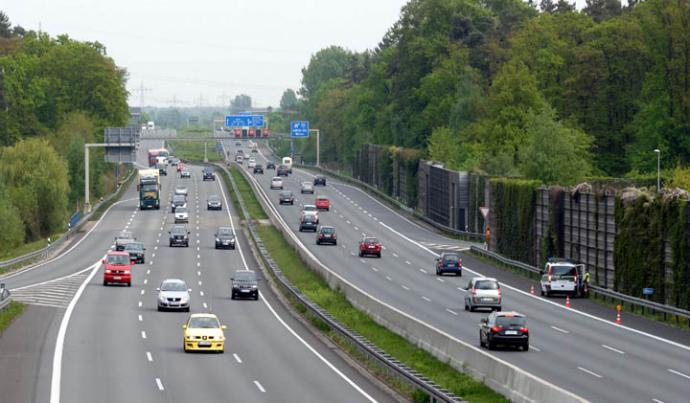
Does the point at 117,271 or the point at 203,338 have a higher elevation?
the point at 203,338

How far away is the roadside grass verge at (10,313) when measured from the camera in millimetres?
51475

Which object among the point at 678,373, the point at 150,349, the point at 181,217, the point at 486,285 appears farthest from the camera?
the point at 181,217

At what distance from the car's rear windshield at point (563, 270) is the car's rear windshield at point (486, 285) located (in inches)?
349

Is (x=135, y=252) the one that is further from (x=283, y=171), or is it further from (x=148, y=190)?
(x=283, y=171)

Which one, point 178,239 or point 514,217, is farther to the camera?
point 178,239

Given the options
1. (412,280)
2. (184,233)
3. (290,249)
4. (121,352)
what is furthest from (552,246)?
(121,352)

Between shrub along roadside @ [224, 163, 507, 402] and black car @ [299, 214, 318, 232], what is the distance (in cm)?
1343

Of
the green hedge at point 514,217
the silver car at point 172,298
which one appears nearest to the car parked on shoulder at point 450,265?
the green hedge at point 514,217

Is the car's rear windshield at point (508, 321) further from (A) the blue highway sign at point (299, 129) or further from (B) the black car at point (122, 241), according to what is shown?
(A) the blue highway sign at point (299, 129)

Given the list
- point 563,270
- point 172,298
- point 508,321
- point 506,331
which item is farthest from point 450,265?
point 506,331

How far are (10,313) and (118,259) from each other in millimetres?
17320

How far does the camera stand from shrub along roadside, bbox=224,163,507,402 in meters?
34.0

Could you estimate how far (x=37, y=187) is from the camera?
128 m

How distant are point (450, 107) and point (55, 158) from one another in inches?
1902
